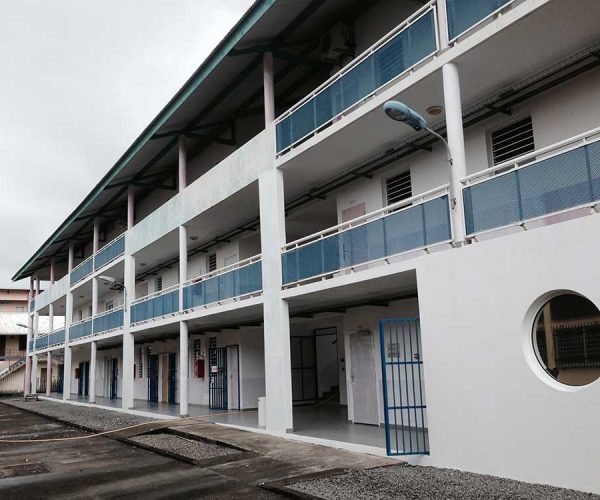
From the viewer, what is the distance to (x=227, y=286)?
1825 centimetres

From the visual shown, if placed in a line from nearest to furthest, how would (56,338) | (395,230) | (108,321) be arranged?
1. (395,230)
2. (108,321)
3. (56,338)

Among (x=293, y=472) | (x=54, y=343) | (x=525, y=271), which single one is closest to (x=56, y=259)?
(x=54, y=343)

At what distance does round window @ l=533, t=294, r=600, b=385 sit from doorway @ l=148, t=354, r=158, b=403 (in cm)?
2477

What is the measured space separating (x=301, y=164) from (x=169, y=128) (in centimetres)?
808

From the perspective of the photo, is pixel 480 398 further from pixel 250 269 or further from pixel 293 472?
pixel 250 269

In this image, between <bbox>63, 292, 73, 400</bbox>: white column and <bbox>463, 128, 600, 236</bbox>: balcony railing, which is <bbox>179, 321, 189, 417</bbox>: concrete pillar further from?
<bbox>63, 292, 73, 400</bbox>: white column

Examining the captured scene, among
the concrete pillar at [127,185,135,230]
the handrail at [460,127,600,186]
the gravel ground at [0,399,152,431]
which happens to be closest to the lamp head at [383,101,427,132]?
the handrail at [460,127,600,186]

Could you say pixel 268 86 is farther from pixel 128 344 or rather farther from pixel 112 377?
pixel 112 377

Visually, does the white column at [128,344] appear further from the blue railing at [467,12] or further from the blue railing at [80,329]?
the blue railing at [467,12]

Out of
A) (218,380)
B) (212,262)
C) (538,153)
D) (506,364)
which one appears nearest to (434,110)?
(538,153)

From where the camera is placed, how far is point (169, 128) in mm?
21797

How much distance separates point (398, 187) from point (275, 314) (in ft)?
14.6

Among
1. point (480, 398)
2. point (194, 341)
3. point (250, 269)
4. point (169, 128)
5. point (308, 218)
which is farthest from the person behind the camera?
point (194, 341)

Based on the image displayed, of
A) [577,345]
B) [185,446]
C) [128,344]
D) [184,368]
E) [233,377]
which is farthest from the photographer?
[128,344]
